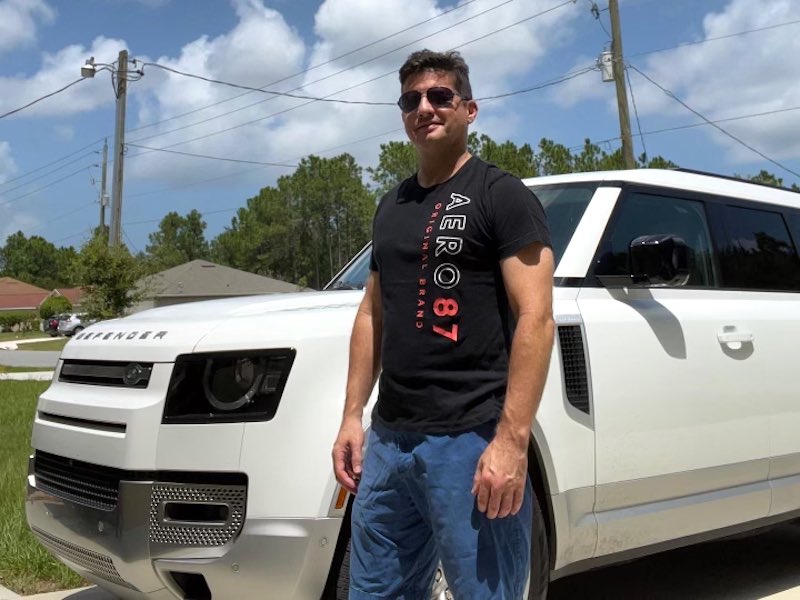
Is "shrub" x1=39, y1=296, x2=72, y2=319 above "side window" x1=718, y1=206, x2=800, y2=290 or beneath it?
beneath

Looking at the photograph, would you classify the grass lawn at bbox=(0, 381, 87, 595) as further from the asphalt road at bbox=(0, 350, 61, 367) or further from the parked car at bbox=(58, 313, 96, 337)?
the parked car at bbox=(58, 313, 96, 337)

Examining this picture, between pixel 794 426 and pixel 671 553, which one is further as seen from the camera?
pixel 671 553

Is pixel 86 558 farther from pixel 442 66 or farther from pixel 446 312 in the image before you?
pixel 442 66

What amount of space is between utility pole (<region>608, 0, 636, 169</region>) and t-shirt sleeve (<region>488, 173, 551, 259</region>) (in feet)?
53.3

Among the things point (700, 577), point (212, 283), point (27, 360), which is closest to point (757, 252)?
point (700, 577)

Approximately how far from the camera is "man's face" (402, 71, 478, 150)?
2340mm

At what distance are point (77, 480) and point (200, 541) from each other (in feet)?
2.10

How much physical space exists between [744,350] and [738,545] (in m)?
2.30

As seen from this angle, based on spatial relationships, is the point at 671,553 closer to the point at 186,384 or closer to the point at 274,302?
the point at 274,302

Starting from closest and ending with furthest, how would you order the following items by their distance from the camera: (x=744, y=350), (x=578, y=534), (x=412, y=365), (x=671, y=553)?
1. (x=412, y=365)
2. (x=578, y=534)
3. (x=744, y=350)
4. (x=671, y=553)

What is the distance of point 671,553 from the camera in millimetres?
5469

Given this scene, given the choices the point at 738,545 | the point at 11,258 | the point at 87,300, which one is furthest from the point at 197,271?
the point at 11,258

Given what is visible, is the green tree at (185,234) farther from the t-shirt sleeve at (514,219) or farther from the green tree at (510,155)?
the t-shirt sleeve at (514,219)

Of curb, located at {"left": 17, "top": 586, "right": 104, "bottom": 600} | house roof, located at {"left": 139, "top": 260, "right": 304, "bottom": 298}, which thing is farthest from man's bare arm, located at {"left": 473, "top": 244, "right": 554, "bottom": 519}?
house roof, located at {"left": 139, "top": 260, "right": 304, "bottom": 298}
